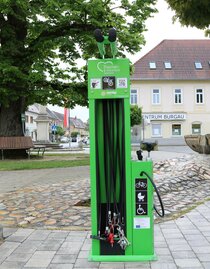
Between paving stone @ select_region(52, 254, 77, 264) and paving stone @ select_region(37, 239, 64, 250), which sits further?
paving stone @ select_region(37, 239, 64, 250)

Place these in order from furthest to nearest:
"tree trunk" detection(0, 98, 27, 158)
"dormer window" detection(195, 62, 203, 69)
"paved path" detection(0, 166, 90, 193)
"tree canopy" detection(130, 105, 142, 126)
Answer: "dormer window" detection(195, 62, 203, 69)
"tree canopy" detection(130, 105, 142, 126)
"tree trunk" detection(0, 98, 27, 158)
"paved path" detection(0, 166, 90, 193)

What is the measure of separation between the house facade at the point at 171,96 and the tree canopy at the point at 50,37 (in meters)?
25.5

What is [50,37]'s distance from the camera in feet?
62.7

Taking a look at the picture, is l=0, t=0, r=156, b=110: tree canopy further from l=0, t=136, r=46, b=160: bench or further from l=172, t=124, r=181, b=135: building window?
l=172, t=124, r=181, b=135: building window

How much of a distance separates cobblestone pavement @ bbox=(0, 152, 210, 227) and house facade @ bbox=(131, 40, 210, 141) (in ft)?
110

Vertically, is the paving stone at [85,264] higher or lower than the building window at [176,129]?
lower

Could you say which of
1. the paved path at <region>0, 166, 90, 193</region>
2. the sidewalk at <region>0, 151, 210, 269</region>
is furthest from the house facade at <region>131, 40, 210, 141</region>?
the sidewalk at <region>0, 151, 210, 269</region>

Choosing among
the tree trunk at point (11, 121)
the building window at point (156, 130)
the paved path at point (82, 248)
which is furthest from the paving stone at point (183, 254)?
the building window at point (156, 130)

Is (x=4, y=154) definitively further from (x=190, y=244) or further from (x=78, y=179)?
(x=190, y=244)

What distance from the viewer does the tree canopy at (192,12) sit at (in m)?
11.4

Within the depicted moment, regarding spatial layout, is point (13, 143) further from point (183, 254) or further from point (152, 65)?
point (152, 65)

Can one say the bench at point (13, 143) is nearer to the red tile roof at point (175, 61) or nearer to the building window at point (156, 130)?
the red tile roof at point (175, 61)

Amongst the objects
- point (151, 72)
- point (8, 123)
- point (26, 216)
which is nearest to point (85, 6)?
point (8, 123)

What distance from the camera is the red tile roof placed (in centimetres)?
4534
